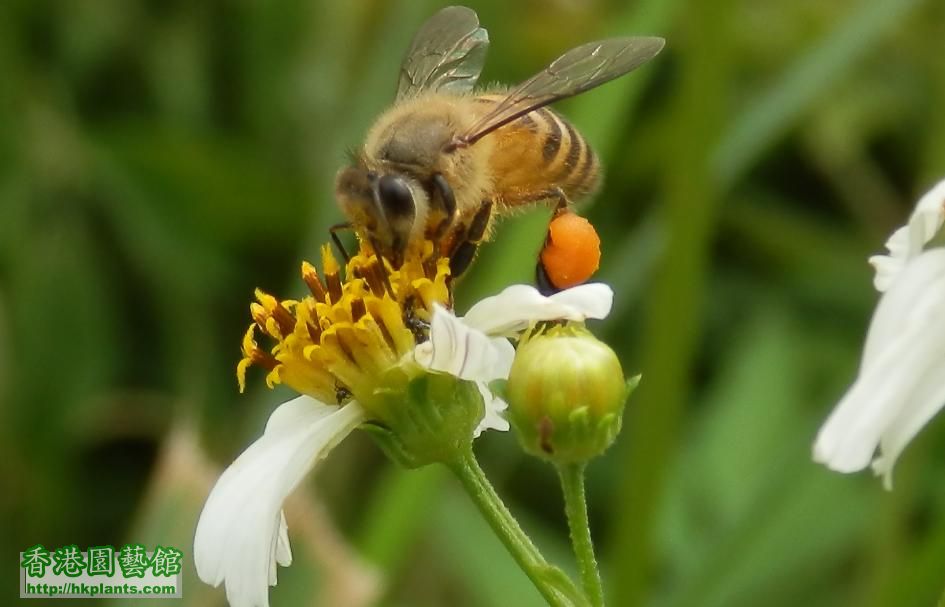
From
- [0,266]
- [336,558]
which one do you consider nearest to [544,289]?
[336,558]

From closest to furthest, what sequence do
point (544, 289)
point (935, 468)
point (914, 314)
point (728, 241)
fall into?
point (914, 314) < point (544, 289) < point (935, 468) < point (728, 241)

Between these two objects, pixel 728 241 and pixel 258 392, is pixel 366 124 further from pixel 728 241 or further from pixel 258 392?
pixel 728 241

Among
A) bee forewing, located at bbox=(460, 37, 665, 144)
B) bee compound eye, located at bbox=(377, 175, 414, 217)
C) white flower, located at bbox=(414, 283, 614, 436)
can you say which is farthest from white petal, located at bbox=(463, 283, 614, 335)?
bee forewing, located at bbox=(460, 37, 665, 144)

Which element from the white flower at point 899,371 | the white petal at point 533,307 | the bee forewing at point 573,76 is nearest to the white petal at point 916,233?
the white flower at point 899,371

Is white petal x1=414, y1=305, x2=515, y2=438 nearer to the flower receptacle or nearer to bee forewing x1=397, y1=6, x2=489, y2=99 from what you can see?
the flower receptacle

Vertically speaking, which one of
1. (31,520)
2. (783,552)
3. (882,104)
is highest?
(882,104)
